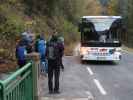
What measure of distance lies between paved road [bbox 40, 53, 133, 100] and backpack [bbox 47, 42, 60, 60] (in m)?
1.19

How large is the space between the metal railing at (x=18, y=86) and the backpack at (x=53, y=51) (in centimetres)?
349

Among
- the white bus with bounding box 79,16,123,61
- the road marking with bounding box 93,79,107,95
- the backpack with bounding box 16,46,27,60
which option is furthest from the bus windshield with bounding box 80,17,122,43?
the backpack with bounding box 16,46,27,60

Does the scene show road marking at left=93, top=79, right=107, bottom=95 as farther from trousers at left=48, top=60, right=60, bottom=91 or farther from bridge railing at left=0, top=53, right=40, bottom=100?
bridge railing at left=0, top=53, right=40, bottom=100

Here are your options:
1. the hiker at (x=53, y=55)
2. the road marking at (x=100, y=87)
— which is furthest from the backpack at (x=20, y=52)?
the road marking at (x=100, y=87)

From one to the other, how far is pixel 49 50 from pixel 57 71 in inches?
27.8

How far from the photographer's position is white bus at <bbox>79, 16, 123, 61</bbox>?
84.5 ft

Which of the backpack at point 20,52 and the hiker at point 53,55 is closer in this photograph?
the hiker at point 53,55

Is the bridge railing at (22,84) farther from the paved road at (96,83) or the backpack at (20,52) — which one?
the backpack at (20,52)

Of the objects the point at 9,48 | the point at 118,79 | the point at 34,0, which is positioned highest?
the point at 34,0

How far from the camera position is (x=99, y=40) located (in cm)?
2611

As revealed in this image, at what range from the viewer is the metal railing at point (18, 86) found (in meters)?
6.27

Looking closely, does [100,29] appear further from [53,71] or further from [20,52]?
[20,52]

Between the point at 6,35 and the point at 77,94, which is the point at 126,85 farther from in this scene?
the point at 6,35

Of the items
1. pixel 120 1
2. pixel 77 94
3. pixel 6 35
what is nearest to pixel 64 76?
pixel 6 35
